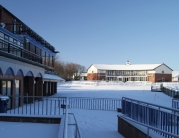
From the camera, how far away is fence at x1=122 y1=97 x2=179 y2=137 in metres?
6.20

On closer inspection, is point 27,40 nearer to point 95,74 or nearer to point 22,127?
point 22,127

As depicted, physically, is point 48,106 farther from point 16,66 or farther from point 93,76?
point 93,76

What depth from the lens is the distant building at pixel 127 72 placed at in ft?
314

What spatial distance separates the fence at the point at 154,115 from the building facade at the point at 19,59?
5.53 m

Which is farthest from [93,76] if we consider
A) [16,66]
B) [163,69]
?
[16,66]

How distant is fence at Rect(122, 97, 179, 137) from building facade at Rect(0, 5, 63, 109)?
5.53 meters

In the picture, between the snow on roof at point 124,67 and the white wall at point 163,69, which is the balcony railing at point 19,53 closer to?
the white wall at point 163,69

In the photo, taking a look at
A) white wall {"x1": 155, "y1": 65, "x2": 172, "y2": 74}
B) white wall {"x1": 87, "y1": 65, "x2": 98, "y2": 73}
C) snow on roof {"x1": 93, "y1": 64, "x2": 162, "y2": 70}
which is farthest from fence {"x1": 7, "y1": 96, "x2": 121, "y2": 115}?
snow on roof {"x1": 93, "y1": 64, "x2": 162, "y2": 70}

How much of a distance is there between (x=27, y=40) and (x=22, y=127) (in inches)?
518

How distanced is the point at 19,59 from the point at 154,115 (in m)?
10.9

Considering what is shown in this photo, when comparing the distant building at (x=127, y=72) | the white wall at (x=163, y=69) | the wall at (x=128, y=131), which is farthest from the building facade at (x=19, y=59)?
the distant building at (x=127, y=72)

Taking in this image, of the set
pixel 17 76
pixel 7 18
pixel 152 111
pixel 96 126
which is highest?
pixel 7 18

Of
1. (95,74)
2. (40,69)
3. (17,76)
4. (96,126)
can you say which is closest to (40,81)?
(40,69)

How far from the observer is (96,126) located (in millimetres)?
11008
